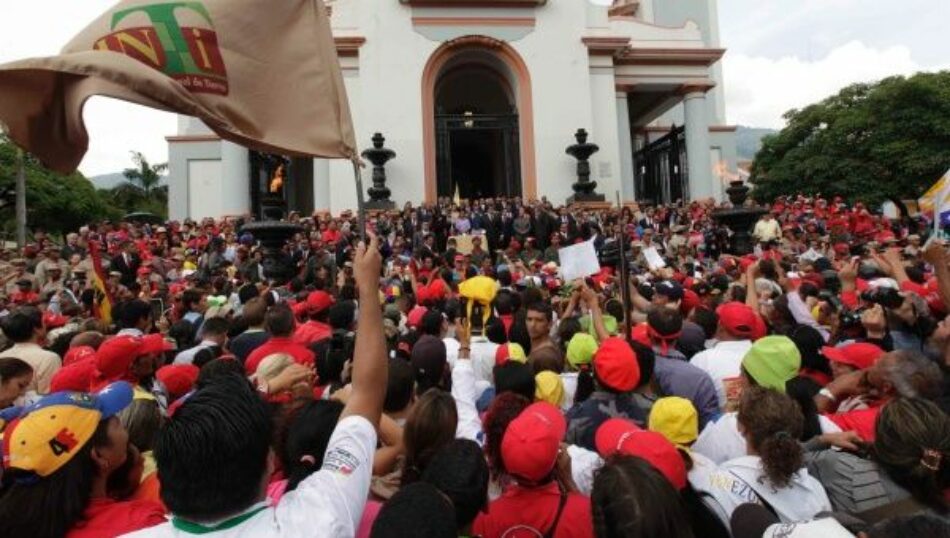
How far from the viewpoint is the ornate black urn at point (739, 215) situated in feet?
34.6

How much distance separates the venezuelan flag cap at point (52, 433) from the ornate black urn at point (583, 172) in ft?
60.3

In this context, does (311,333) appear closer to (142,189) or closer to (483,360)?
(483,360)

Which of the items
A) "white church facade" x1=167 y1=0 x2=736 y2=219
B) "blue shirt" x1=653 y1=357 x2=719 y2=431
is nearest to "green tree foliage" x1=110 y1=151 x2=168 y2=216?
"white church facade" x1=167 y1=0 x2=736 y2=219

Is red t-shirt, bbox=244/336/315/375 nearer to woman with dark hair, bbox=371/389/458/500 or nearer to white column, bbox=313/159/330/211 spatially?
woman with dark hair, bbox=371/389/458/500

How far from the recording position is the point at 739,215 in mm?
10891

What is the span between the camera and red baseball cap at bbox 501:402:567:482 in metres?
2.25

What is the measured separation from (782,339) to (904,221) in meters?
14.0

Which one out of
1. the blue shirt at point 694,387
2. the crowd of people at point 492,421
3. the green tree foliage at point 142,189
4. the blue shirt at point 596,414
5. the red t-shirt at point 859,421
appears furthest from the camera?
the green tree foliage at point 142,189

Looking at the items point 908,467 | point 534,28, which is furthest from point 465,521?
point 534,28

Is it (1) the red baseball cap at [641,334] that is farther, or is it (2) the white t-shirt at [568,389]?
(1) the red baseball cap at [641,334]

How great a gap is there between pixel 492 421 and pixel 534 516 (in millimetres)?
492

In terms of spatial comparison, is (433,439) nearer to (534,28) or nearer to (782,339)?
(782,339)

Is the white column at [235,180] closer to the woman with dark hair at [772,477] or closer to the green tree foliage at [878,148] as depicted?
the woman with dark hair at [772,477]

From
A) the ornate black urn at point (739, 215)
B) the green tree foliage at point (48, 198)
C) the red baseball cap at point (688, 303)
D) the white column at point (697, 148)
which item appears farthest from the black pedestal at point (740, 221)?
the green tree foliage at point (48, 198)
